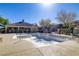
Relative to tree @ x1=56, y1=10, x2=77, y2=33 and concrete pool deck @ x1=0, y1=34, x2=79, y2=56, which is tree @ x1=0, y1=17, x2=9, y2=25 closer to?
concrete pool deck @ x1=0, y1=34, x2=79, y2=56

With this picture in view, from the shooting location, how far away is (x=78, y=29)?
7.97 m

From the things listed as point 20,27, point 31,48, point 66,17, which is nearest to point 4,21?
point 20,27

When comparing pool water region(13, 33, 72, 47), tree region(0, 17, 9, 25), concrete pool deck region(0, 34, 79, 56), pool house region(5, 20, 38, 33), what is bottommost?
concrete pool deck region(0, 34, 79, 56)

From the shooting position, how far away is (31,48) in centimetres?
797

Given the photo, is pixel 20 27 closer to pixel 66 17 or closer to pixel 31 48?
pixel 31 48

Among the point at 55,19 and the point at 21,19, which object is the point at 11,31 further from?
the point at 55,19

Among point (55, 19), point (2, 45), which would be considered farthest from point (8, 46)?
point (55, 19)

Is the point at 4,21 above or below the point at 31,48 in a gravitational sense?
above

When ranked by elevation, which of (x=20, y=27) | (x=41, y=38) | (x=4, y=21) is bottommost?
(x=41, y=38)

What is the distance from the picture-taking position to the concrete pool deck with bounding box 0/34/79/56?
7.92 metres

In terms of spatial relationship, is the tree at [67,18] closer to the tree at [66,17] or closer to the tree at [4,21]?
the tree at [66,17]

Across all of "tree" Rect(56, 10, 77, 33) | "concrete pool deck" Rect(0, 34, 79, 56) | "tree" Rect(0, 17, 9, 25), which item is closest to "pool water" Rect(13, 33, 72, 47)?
"concrete pool deck" Rect(0, 34, 79, 56)

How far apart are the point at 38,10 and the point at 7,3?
0.64 m

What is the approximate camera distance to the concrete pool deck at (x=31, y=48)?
312 inches
